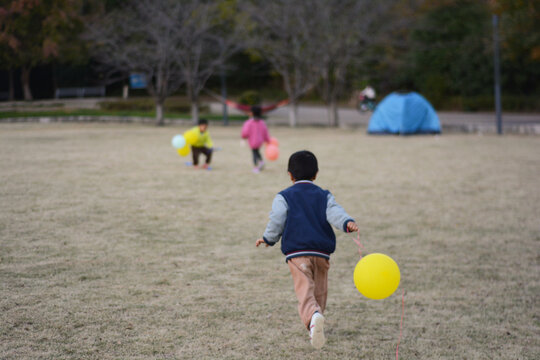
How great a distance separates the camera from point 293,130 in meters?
23.5

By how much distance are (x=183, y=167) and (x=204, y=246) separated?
6.30 meters

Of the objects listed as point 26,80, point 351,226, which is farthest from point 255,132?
point 26,80

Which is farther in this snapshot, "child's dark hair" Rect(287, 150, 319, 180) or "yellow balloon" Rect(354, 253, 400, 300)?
"child's dark hair" Rect(287, 150, 319, 180)

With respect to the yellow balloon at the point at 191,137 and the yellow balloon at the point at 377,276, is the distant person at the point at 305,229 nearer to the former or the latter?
the yellow balloon at the point at 377,276

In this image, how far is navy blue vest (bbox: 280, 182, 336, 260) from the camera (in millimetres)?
3674

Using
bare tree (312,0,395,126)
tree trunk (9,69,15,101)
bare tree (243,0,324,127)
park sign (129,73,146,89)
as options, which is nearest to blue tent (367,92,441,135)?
bare tree (312,0,395,126)

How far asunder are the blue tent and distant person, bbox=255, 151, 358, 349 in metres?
17.3

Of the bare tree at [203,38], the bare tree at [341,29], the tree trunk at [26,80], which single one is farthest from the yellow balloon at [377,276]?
the tree trunk at [26,80]

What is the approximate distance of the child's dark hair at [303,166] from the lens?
3.75 meters

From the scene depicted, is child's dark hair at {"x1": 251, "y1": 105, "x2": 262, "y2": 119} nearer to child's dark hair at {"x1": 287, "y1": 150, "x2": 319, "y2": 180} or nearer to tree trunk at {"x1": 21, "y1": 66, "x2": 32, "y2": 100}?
child's dark hair at {"x1": 287, "y1": 150, "x2": 319, "y2": 180}

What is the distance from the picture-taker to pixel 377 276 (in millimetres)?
3486

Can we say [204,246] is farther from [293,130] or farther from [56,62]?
[56,62]

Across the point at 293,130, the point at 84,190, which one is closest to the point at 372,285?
the point at 84,190

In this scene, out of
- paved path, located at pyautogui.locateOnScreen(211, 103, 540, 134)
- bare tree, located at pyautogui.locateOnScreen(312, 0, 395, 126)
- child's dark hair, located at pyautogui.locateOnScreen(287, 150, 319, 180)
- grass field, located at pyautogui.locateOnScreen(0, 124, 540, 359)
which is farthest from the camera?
bare tree, located at pyautogui.locateOnScreen(312, 0, 395, 126)
